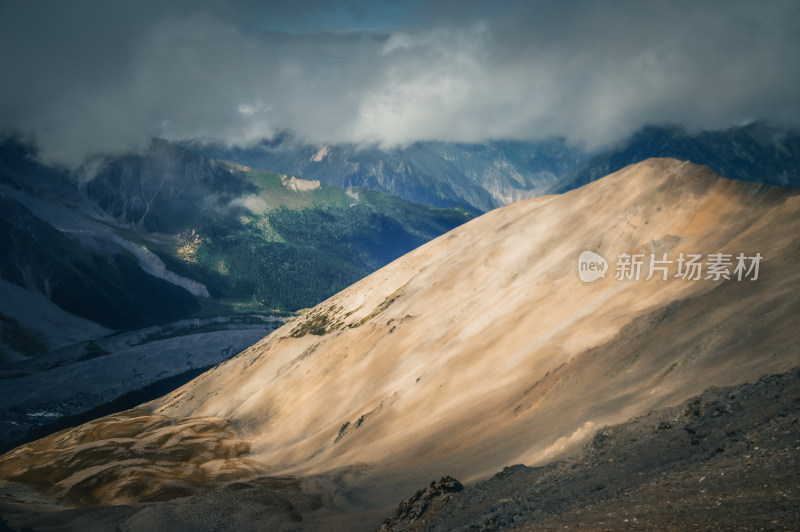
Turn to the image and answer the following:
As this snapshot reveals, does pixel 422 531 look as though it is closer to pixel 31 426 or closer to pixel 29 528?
pixel 29 528

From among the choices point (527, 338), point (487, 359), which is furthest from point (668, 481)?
point (487, 359)

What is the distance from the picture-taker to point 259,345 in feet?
521

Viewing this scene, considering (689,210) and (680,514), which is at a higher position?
(689,210)

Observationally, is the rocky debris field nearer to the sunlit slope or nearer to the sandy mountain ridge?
the sandy mountain ridge

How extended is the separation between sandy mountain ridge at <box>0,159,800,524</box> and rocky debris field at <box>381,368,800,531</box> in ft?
19.8

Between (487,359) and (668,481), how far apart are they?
2059 inches

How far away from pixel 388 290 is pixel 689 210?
68.9 metres

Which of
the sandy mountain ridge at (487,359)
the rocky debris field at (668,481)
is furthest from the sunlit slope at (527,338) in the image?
the rocky debris field at (668,481)

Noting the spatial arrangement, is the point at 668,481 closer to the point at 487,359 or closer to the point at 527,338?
the point at 527,338

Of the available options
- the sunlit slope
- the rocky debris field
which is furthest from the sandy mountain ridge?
the rocky debris field

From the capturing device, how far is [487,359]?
84.1m

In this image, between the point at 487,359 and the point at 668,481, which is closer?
the point at 668,481

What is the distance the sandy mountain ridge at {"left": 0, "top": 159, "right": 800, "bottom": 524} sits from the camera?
5656 cm

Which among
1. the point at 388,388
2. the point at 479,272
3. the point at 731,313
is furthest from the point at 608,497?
the point at 479,272
